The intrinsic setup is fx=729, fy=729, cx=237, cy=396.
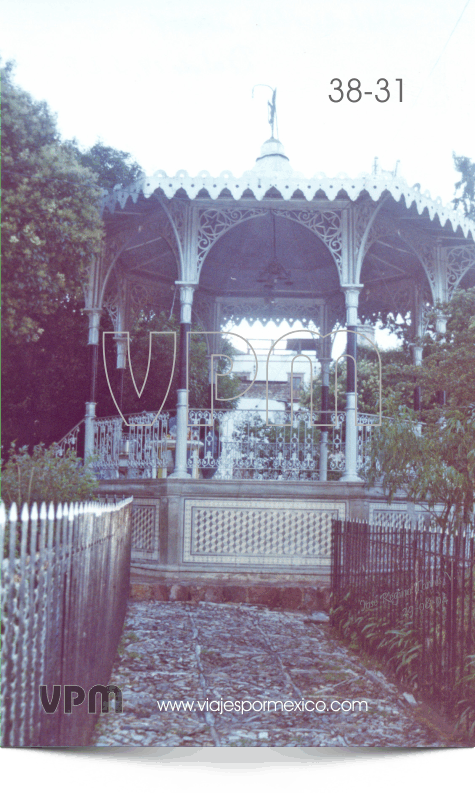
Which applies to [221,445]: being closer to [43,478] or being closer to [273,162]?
[43,478]

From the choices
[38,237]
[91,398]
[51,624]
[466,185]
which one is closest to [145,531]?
[91,398]

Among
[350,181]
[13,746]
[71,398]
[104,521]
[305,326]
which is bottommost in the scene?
[13,746]

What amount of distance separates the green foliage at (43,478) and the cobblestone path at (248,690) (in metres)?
1.59

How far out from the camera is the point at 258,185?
8.92 metres

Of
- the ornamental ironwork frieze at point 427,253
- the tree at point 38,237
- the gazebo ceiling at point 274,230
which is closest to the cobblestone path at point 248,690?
the tree at point 38,237

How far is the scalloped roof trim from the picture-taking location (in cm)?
882

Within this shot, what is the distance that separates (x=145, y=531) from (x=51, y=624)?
6.49 meters

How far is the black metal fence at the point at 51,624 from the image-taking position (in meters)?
2.80

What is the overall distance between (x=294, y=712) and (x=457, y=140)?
516 centimetres

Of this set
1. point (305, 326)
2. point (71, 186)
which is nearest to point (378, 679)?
point (71, 186)

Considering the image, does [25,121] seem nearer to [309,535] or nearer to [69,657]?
[69,657]

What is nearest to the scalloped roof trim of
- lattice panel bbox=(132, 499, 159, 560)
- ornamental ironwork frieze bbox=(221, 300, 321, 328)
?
lattice panel bbox=(132, 499, 159, 560)

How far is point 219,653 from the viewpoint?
6688 mm

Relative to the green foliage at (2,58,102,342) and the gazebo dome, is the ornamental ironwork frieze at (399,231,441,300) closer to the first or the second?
the gazebo dome
